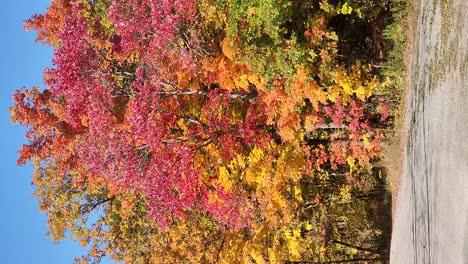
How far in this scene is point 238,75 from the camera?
18062 millimetres

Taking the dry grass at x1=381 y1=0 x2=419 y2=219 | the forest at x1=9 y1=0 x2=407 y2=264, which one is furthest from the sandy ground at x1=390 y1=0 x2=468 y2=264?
the forest at x1=9 y1=0 x2=407 y2=264

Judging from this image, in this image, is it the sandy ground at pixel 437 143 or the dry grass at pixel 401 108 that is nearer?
the sandy ground at pixel 437 143

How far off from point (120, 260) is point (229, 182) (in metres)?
9.40

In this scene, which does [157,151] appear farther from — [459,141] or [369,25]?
[459,141]

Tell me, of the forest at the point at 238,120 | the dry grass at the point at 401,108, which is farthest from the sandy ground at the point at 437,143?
the forest at the point at 238,120

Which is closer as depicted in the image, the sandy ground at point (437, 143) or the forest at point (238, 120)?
the sandy ground at point (437, 143)

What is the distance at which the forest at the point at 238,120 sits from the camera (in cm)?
1595

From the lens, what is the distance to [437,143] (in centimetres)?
1265

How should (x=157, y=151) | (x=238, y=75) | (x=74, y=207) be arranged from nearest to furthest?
(x=238, y=75) < (x=157, y=151) < (x=74, y=207)

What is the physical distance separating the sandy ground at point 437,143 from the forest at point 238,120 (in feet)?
6.46

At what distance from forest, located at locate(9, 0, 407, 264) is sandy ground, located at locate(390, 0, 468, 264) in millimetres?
1968

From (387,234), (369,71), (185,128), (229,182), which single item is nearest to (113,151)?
(185,128)

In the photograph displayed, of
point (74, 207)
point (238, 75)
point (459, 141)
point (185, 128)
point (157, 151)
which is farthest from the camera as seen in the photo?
point (74, 207)

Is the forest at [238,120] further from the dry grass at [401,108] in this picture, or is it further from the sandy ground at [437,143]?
the sandy ground at [437,143]
